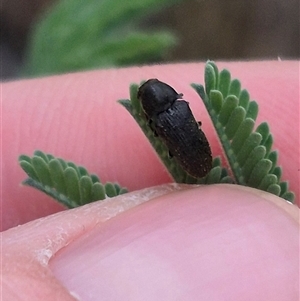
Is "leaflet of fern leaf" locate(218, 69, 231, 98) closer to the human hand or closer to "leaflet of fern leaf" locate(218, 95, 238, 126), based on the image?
"leaflet of fern leaf" locate(218, 95, 238, 126)

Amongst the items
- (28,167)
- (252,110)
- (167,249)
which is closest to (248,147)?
(252,110)

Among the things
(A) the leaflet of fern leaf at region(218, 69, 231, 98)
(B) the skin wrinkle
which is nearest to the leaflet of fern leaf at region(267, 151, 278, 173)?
(A) the leaflet of fern leaf at region(218, 69, 231, 98)

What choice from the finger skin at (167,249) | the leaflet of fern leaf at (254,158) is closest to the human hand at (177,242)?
the finger skin at (167,249)

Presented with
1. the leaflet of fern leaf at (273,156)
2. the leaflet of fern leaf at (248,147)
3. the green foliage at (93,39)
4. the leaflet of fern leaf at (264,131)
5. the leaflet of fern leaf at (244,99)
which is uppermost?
the green foliage at (93,39)

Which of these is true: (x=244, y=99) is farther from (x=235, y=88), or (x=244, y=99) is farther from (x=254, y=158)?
(x=254, y=158)

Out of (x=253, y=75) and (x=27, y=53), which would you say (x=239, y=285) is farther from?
(x=27, y=53)

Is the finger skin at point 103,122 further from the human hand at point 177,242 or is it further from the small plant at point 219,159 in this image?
the small plant at point 219,159

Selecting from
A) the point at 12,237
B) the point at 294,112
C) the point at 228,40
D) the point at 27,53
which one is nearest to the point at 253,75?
the point at 294,112
